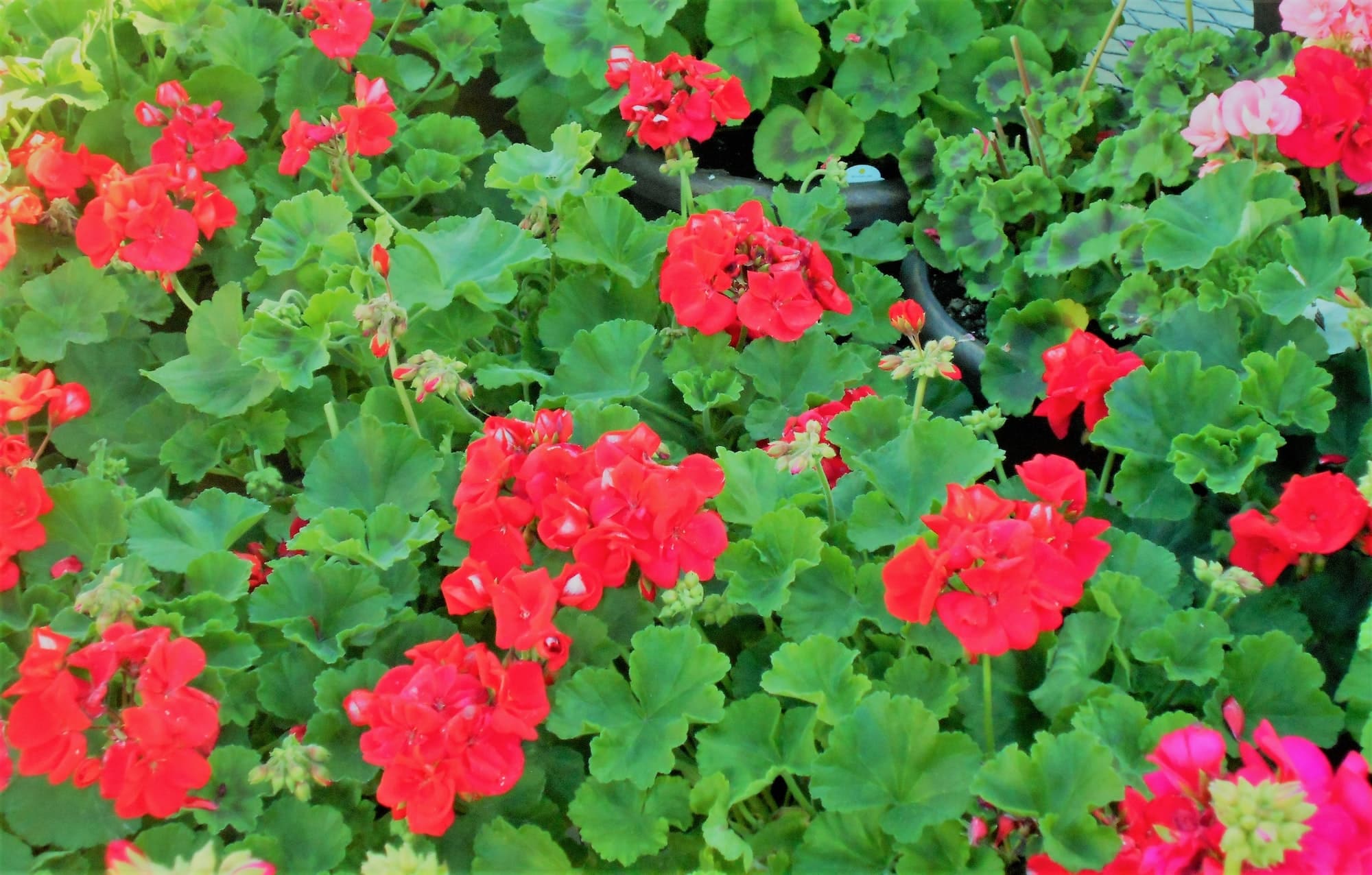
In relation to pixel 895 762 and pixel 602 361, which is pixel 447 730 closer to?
pixel 895 762

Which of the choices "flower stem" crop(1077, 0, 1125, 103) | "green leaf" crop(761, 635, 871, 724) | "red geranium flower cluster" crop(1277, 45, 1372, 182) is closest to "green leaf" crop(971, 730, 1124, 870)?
"green leaf" crop(761, 635, 871, 724)

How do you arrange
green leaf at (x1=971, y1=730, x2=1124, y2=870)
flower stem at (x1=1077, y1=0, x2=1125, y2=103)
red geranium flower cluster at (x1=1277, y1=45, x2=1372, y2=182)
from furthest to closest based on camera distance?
1. flower stem at (x1=1077, y1=0, x2=1125, y2=103)
2. red geranium flower cluster at (x1=1277, y1=45, x2=1372, y2=182)
3. green leaf at (x1=971, y1=730, x2=1124, y2=870)

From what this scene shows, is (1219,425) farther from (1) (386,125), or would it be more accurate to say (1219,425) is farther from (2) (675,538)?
(1) (386,125)

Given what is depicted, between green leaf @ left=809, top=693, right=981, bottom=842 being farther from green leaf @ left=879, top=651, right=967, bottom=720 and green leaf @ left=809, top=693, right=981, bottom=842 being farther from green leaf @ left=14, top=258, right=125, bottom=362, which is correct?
green leaf @ left=14, top=258, right=125, bottom=362

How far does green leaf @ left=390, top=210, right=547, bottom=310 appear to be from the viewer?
1.25m

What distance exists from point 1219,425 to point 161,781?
940 millimetres

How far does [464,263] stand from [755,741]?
A: 2.17 ft

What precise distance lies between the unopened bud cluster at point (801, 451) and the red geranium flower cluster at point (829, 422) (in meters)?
0.10

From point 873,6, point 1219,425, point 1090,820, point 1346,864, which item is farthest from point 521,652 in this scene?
point 873,6

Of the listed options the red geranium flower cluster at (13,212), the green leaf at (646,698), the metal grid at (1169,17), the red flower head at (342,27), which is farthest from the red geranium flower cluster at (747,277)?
the metal grid at (1169,17)

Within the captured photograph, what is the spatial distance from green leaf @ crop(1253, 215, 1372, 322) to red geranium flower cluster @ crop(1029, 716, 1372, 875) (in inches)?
22.0

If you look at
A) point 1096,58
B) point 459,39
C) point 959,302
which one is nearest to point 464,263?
point 459,39

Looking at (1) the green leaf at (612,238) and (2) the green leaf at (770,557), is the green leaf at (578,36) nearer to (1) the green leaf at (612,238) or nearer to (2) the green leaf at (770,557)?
(1) the green leaf at (612,238)

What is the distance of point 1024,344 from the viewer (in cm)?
142
